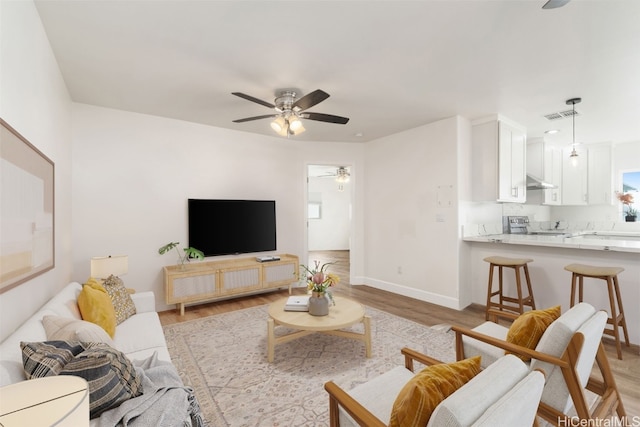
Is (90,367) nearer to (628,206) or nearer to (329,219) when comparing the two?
(628,206)

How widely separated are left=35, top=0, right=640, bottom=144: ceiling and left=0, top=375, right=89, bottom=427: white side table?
2091mm

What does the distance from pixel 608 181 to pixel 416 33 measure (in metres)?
6.00

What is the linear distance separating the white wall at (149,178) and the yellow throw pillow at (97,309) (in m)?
1.64

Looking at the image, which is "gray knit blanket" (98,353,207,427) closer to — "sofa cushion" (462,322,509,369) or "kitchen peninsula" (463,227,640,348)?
"sofa cushion" (462,322,509,369)

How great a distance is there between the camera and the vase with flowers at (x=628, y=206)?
5656 mm

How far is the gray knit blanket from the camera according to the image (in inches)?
48.8

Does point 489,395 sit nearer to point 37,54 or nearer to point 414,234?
point 37,54

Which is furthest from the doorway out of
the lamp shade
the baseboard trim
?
the lamp shade

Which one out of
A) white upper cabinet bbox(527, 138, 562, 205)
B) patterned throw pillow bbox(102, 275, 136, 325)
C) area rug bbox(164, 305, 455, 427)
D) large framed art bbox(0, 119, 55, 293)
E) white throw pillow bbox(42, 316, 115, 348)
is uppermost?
white upper cabinet bbox(527, 138, 562, 205)

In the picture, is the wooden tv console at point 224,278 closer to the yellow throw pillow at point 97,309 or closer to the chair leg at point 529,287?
the yellow throw pillow at point 97,309

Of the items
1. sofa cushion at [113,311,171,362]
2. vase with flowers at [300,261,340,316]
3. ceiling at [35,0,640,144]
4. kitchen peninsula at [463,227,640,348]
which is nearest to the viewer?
ceiling at [35,0,640,144]

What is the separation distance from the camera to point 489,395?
978mm

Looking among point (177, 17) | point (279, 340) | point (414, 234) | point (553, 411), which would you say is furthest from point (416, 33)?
point (414, 234)

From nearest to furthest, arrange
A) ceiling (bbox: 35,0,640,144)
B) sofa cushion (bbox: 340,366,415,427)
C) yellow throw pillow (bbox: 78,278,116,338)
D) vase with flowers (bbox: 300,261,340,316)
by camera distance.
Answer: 1. sofa cushion (bbox: 340,366,415,427)
2. ceiling (bbox: 35,0,640,144)
3. yellow throw pillow (bbox: 78,278,116,338)
4. vase with flowers (bbox: 300,261,340,316)
